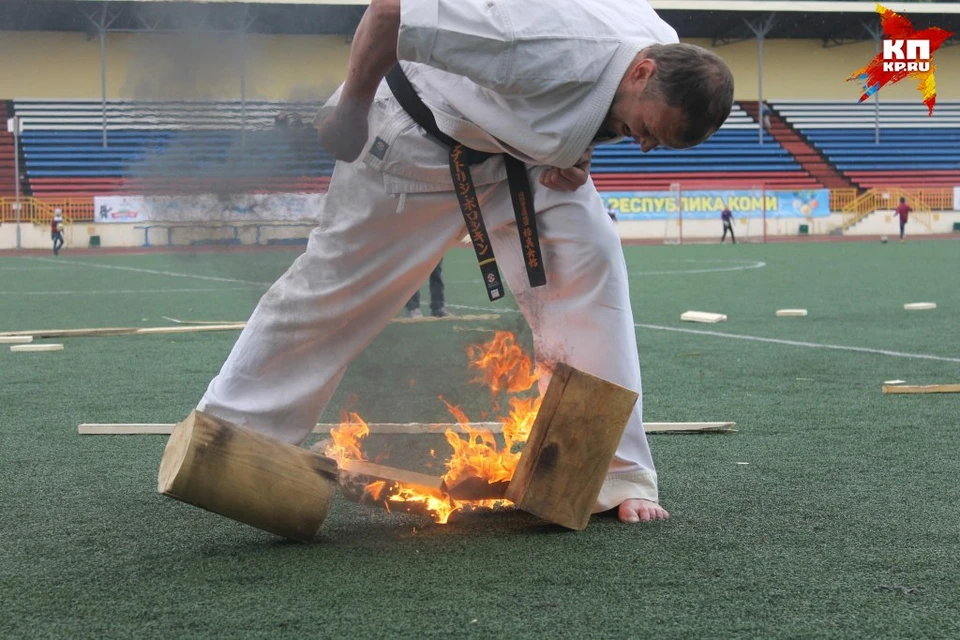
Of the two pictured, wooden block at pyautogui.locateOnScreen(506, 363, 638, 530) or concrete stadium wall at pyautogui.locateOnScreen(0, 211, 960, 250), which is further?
concrete stadium wall at pyautogui.locateOnScreen(0, 211, 960, 250)

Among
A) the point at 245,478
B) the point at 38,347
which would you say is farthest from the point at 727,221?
the point at 245,478

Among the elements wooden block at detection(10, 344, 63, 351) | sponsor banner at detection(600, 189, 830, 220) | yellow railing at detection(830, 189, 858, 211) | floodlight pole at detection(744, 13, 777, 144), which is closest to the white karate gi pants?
wooden block at detection(10, 344, 63, 351)

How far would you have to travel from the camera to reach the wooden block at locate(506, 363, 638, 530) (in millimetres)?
2908

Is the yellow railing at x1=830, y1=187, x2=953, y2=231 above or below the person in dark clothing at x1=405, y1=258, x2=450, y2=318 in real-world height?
below

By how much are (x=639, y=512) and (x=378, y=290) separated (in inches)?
34.1

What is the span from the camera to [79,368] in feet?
21.3

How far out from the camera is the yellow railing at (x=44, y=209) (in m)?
25.3

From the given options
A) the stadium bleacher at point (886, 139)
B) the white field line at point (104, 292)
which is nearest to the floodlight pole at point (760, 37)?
the stadium bleacher at point (886, 139)

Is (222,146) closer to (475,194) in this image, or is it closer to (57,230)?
(475,194)

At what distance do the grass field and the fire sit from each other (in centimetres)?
6

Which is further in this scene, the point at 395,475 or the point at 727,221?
the point at 727,221

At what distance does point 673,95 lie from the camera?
2.51 metres

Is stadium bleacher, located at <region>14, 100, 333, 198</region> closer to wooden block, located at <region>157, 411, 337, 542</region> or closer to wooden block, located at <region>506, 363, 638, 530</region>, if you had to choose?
wooden block, located at <region>157, 411, 337, 542</region>

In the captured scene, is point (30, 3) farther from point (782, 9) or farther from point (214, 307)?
point (782, 9)
